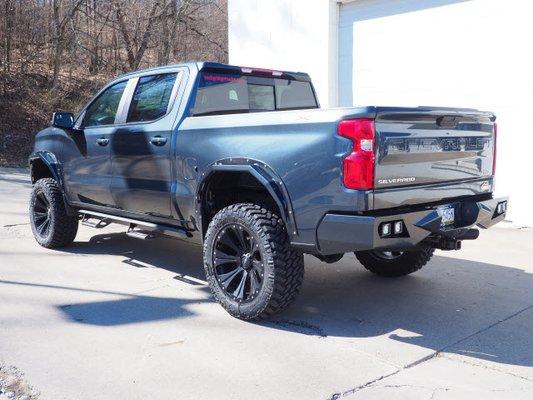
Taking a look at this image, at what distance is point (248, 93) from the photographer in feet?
18.9

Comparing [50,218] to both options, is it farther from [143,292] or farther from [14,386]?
[14,386]

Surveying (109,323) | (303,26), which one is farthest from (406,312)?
(303,26)

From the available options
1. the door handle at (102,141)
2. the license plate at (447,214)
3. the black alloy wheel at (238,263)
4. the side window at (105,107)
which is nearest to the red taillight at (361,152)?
the license plate at (447,214)

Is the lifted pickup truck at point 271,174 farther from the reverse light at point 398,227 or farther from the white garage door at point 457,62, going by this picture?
the white garage door at point 457,62

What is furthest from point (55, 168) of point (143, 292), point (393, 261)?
point (393, 261)

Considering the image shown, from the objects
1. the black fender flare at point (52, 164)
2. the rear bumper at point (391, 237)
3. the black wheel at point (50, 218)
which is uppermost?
the black fender flare at point (52, 164)

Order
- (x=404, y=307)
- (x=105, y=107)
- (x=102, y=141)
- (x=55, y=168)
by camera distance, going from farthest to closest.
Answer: (x=55, y=168), (x=105, y=107), (x=102, y=141), (x=404, y=307)

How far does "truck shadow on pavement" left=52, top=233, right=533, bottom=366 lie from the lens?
14.6 ft

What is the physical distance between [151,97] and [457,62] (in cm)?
497

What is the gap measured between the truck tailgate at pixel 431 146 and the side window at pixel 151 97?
2.29m

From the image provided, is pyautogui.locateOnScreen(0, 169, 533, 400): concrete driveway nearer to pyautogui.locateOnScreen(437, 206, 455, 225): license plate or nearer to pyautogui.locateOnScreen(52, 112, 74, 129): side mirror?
pyautogui.locateOnScreen(437, 206, 455, 225): license plate

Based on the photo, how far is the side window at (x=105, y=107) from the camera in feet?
20.4

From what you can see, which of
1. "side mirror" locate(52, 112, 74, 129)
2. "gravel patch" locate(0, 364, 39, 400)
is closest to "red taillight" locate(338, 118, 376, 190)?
"gravel patch" locate(0, 364, 39, 400)

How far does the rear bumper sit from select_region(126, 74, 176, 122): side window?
218 centimetres
